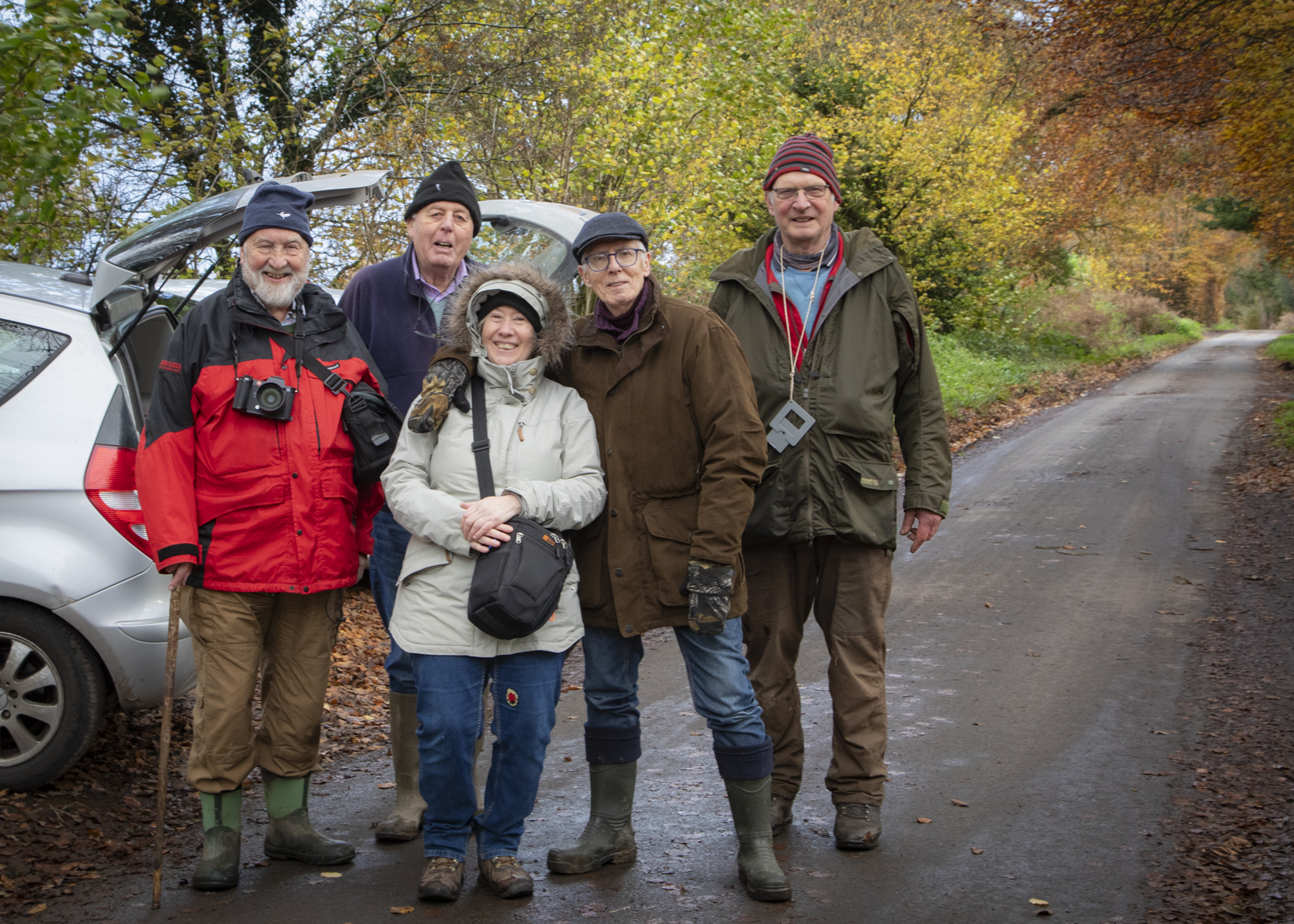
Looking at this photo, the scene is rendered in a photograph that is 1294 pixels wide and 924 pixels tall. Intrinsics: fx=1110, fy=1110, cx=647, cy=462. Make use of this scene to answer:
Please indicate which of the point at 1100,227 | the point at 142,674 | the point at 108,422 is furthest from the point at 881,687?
the point at 1100,227

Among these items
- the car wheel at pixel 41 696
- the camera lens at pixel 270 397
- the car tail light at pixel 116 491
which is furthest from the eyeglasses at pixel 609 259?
the car wheel at pixel 41 696

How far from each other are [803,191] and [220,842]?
301 cm

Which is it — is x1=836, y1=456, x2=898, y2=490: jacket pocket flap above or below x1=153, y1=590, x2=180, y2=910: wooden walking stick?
above

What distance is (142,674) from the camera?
4.09m

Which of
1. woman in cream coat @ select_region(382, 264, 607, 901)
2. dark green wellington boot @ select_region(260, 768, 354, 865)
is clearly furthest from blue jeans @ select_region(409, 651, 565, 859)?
dark green wellington boot @ select_region(260, 768, 354, 865)

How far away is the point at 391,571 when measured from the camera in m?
4.11

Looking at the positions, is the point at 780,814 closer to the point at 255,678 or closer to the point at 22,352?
the point at 255,678

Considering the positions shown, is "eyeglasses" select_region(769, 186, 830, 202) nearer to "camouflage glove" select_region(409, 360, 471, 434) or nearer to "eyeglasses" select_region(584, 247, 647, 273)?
"eyeglasses" select_region(584, 247, 647, 273)

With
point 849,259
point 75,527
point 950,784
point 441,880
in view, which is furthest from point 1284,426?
point 75,527

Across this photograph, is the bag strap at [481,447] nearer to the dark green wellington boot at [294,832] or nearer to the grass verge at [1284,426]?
the dark green wellington boot at [294,832]

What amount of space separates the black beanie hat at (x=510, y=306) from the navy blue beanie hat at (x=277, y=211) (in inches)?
26.5

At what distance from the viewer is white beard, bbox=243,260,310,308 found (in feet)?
12.6

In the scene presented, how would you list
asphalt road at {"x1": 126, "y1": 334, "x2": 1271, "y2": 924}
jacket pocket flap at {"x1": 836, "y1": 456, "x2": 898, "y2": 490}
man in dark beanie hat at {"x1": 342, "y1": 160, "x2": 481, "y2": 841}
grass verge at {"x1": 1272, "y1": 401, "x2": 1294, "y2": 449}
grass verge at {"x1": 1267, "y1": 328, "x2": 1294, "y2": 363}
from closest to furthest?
asphalt road at {"x1": 126, "y1": 334, "x2": 1271, "y2": 924} → jacket pocket flap at {"x1": 836, "y1": 456, "x2": 898, "y2": 490} → man in dark beanie hat at {"x1": 342, "y1": 160, "x2": 481, "y2": 841} → grass verge at {"x1": 1272, "y1": 401, "x2": 1294, "y2": 449} → grass verge at {"x1": 1267, "y1": 328, "x2": 1294, "y2": 363}

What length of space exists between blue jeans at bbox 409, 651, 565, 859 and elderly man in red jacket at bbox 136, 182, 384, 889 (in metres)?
0.54
